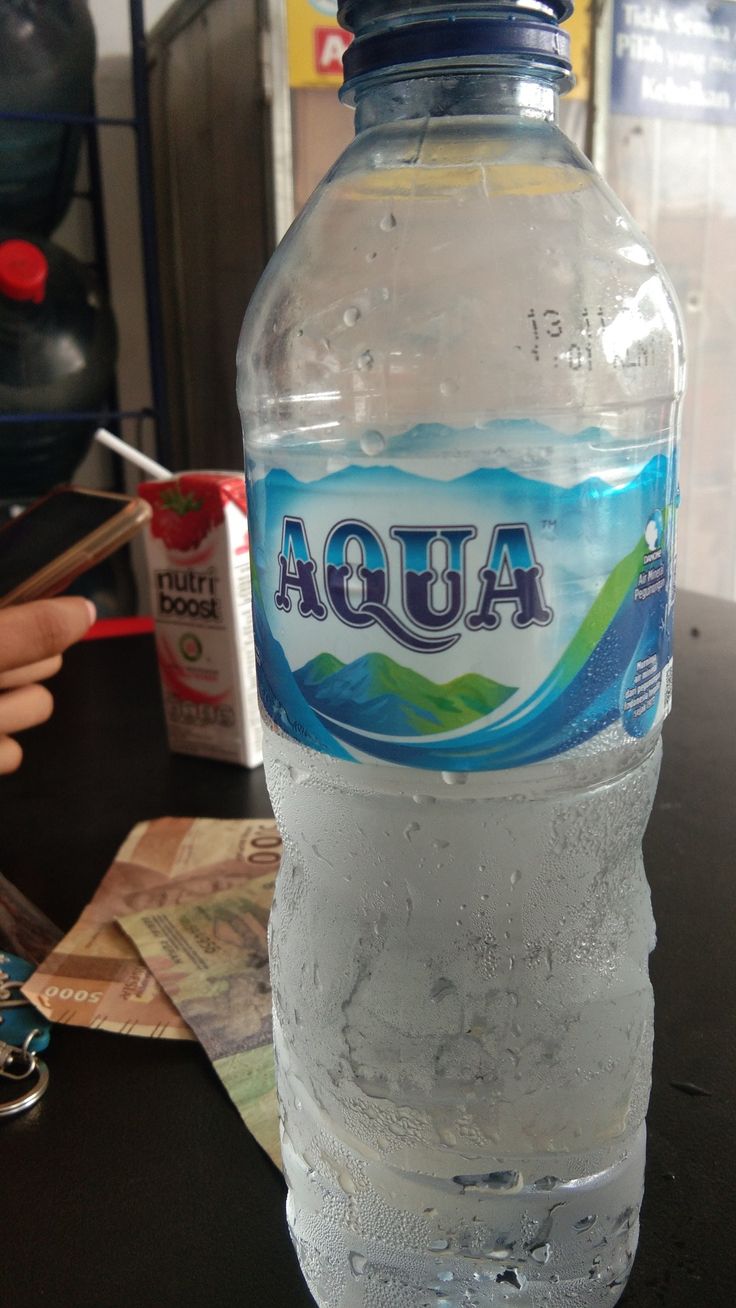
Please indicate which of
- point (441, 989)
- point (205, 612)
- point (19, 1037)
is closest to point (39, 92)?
point (205, 612)

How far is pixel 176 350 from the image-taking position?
2279mm

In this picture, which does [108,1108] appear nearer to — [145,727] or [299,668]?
[299,668]

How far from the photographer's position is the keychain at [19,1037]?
49 cm

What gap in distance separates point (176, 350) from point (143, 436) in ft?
0.68

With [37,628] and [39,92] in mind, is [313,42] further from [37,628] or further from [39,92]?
[37,628]

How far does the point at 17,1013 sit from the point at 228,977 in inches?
4.6

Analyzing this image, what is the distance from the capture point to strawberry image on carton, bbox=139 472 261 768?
0.87m

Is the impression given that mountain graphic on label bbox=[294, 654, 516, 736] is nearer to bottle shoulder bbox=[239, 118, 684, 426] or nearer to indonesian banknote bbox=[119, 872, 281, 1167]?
bottle shoulder bbox=[239, 118, 684, 426]

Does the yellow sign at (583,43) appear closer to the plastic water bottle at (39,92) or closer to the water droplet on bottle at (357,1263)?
the plastic water bottle at (39,92)

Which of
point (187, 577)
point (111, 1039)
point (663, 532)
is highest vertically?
point (663, 532)

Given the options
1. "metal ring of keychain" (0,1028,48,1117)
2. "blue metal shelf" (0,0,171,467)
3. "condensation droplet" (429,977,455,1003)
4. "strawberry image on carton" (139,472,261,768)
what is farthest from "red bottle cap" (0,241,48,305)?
"condensation droplet" (429,977,455,1003)

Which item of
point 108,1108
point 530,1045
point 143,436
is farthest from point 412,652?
point 143,436

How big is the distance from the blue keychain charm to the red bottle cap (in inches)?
48.3

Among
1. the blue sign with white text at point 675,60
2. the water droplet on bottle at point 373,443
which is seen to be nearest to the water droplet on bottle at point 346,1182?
the water droplet on bottle at point 373,443
